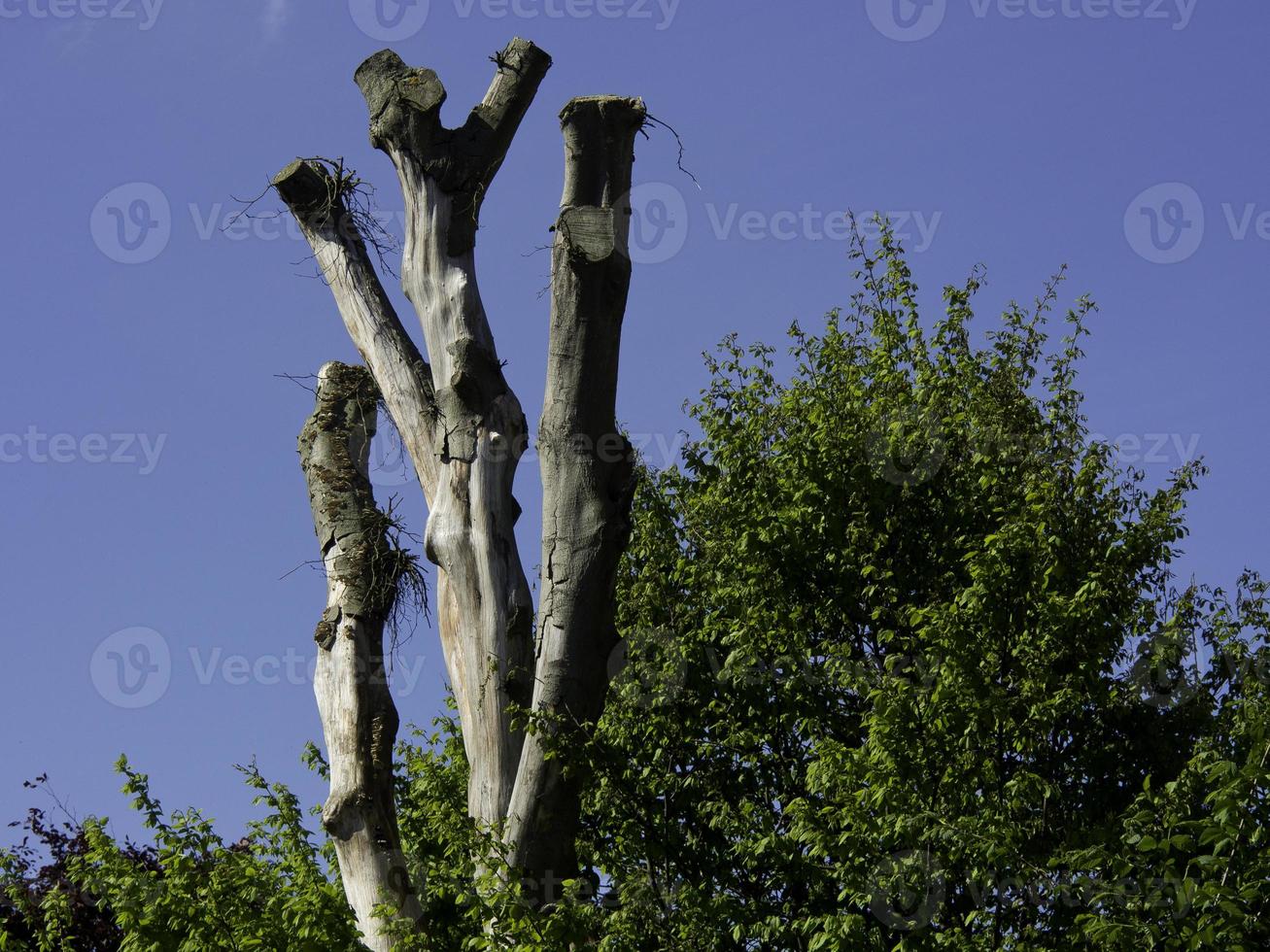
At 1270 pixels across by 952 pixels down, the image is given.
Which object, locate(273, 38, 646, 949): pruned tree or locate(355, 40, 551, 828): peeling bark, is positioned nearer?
locate(273, 38, 646, 949): pruned tree

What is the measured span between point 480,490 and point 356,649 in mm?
1469

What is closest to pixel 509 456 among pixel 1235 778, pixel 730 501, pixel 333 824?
pixel 333 824

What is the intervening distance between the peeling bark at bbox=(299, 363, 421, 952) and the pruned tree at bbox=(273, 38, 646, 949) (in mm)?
14

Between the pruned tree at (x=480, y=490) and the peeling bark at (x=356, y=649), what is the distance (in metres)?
0.01

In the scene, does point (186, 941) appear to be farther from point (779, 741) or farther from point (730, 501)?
point (730, 501)

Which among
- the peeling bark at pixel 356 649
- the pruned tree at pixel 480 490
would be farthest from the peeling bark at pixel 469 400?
the peeling bark at pixel 356 649

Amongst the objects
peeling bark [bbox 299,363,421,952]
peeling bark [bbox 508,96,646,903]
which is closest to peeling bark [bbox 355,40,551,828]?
peeling bark [bbox 508,96,646,903]

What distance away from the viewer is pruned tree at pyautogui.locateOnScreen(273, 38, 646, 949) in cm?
881

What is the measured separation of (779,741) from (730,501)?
85.6 inches

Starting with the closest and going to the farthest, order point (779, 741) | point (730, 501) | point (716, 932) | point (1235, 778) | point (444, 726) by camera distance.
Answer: point (1235, 778)
point (716, 932)
point (779, 741)
point (730, 501)
point (444, 726)

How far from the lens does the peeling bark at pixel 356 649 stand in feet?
29.9

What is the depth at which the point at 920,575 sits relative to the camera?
12055 mm

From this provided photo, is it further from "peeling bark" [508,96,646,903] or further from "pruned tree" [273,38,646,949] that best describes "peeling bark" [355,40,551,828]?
"peeling bark" [508,96,646,903]

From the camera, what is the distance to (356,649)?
9.63m
